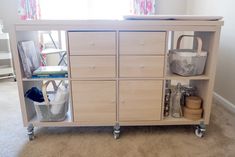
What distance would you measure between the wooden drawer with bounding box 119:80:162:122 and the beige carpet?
17 centimetres

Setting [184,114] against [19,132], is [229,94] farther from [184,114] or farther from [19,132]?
[19,132]

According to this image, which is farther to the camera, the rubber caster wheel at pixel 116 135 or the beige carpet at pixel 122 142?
the rubber caster wheel at pixel 116 135

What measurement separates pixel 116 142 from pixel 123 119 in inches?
6.7

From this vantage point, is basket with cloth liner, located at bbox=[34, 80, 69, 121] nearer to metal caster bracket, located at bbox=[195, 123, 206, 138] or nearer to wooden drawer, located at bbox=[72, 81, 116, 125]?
wooden drawer, located at bbox=[72, 81, 116, 125]

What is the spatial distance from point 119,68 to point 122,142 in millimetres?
531

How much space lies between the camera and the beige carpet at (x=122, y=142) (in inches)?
53.8

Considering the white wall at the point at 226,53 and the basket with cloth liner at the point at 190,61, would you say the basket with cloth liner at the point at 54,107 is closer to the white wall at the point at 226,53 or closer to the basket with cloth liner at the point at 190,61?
the basket with cloth liner at the point at 190,61

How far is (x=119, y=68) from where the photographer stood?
143 centimetres

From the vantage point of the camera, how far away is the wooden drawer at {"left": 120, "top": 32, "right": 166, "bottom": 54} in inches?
54.6

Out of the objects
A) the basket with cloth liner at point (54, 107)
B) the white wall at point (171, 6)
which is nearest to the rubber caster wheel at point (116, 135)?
the basket with cloth liner at point (54, 107)

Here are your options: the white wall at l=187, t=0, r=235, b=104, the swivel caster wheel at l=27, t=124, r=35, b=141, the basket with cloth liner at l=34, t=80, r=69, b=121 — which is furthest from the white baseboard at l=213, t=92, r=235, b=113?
the swivel caster wheel at l=27, t=124, r=35, b=141

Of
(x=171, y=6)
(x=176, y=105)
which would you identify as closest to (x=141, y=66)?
(x=176, y=105)

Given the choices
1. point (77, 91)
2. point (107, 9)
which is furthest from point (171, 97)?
point (107, 9)

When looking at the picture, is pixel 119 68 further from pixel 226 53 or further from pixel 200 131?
pixel 226 53
